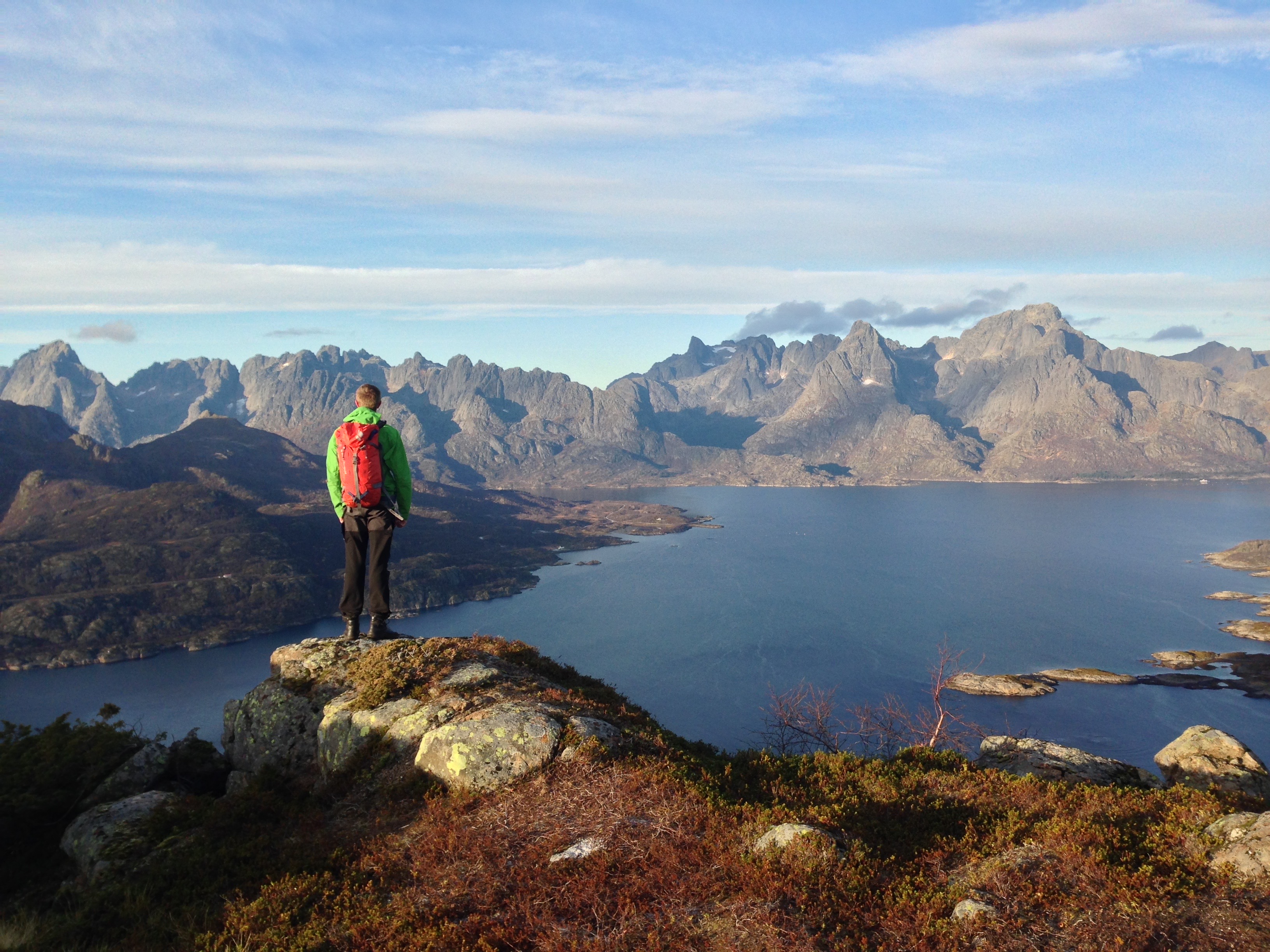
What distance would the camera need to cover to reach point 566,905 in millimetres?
7688

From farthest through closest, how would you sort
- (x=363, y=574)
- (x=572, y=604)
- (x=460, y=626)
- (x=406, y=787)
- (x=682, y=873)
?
(x=572, y=604) < (x=460, y=626) < (x=363, y=574) < (x=406, y=787) < (x=682, y=873)

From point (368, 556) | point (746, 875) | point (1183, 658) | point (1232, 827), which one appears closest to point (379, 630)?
point (368, 556)

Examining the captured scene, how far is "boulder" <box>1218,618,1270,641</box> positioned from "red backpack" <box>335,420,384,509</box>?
15693 cm

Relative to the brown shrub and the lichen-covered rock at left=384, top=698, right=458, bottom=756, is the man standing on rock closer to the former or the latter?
the lichen-covered rock at left=384, top=698, right=458, bottom=756

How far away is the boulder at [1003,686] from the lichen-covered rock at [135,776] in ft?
333

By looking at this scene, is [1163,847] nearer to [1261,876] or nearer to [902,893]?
[1261,876]

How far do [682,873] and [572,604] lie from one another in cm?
16492

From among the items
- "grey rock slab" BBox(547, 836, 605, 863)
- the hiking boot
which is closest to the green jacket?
the hiking boot

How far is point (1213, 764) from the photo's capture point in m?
12.8

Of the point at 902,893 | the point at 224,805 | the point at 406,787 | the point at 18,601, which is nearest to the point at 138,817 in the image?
the point at 224,805

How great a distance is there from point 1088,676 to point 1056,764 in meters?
113

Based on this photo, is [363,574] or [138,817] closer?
[138,817]

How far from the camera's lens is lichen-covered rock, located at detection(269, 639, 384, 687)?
1428 cm

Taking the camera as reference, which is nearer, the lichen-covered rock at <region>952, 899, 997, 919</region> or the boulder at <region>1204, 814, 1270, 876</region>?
the lichen-covered rock at <region>952, 899, 997, 919</region>
